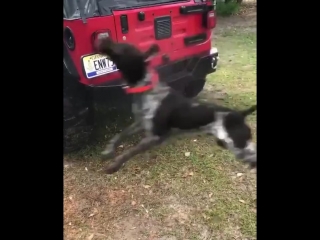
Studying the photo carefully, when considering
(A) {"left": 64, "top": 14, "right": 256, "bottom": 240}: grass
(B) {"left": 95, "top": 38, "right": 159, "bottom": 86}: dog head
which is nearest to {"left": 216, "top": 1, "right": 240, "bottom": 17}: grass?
(A) {"left": 64, "top": 14, "right": 256, "bottom": 240}: grass

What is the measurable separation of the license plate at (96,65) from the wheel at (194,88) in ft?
1.02

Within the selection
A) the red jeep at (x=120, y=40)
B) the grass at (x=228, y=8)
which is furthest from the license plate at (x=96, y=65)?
the grass at (x=228, y=8)

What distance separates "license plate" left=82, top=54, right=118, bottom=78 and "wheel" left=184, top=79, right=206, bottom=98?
1.02 ft

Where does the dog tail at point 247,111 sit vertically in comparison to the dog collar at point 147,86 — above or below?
below

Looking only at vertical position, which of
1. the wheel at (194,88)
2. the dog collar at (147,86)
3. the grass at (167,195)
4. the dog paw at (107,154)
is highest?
the dog collar at (147,86)

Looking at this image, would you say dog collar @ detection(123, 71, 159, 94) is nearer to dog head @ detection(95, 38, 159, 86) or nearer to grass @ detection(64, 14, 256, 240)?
dog head @ detection(95, 38, 159, 86)

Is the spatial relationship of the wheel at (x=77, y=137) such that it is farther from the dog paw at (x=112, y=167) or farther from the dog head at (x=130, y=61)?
the dog head at (x=130, y=61)

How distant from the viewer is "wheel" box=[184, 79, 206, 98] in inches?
63.0

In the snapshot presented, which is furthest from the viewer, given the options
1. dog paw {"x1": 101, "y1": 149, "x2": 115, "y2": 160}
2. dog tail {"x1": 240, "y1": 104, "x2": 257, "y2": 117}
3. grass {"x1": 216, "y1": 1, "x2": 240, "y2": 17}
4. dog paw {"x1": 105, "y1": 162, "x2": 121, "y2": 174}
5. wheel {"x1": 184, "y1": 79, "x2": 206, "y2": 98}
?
grass {"x1": 216, "y1": 1, "x2": 240, "y2": 17}

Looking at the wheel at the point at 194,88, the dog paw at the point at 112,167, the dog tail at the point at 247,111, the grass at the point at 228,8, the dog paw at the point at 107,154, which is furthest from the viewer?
the grass at the point at 228,8

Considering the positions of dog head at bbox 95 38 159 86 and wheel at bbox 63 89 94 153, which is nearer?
dog head at bbox 95 38 159 86

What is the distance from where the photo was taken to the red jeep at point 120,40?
1.43 metres
